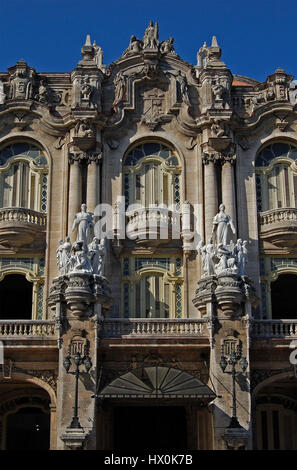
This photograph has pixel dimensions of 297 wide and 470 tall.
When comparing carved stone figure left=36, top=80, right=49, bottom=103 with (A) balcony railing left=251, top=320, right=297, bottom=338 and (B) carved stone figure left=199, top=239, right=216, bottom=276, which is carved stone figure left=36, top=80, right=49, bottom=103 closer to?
(B) carved stone figure left=199, top=239, right=216, bottom=276

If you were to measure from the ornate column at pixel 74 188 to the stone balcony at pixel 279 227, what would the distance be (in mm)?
8211

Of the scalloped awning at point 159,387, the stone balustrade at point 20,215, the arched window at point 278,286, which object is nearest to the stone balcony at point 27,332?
the scalloped awning at point 159,387

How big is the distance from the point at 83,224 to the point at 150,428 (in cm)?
902

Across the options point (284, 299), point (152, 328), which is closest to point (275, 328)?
point (152, 328)

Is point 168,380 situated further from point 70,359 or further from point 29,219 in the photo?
point 29,219

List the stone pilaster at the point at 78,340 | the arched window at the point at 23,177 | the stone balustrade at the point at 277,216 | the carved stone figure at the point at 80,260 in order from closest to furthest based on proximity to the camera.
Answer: the stone pilaster at the point at 78,340
the carved stone figure at the point at 80,260
the stone balustrade at the point at 277,216
the arched window at the point at 23,177

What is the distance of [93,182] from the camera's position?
117 feet

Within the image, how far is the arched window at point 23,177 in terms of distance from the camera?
36.5 m

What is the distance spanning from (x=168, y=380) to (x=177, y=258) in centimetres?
717

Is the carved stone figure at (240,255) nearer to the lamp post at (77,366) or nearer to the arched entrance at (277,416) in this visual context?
the arched entrance at (277,416)

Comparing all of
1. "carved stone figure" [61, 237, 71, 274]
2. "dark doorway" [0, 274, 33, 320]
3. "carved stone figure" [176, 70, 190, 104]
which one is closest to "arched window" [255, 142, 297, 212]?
"carved stone figure" [176, 70, 190, 104]

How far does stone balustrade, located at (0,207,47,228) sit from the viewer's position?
116ft

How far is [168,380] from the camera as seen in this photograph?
1173 inches

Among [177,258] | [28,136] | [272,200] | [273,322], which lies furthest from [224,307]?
[28,136]
